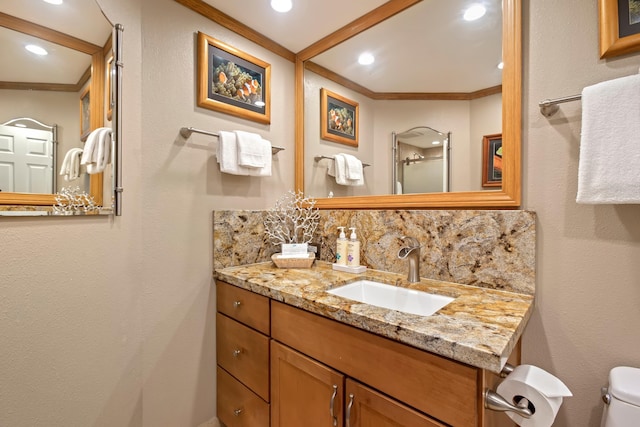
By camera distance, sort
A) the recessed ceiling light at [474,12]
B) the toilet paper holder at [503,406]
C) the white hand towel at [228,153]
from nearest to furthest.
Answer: the toilet paper holder at [503,406], the recessed ceiling light at [474,12], the white hand towel at [228,153]

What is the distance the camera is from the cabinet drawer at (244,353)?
118 cm

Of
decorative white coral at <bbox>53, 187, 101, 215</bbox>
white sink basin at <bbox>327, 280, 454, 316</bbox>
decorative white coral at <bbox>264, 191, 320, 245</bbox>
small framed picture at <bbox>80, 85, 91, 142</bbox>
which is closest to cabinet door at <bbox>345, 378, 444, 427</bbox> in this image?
white sink basin at <bbox>327, 280, 454, 316</bbox>

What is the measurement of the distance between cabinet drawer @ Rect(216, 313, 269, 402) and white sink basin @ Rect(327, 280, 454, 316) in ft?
1.27

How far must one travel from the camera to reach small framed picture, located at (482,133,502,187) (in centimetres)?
110

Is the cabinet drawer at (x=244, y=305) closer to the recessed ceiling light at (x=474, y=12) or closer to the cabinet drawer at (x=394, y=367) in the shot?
the cabinet drawer at (x=394, y=367)

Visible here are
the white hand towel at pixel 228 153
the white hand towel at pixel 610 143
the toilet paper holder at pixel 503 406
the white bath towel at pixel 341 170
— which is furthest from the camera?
the white bath towel at pixel 341 170

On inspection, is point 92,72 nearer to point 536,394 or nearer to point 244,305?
point 244,305

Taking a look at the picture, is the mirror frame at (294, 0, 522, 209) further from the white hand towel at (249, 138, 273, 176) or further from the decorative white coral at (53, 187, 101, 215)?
the decorative white coral at (53, 187, 101, 215)

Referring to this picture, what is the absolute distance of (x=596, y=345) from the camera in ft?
2.96

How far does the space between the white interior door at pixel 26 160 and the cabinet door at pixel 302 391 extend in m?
1.00

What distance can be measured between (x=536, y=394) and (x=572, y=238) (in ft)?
1.78

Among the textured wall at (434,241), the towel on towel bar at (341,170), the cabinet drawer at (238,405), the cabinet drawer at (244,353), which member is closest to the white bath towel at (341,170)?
the towel on towel bar at (341,170)

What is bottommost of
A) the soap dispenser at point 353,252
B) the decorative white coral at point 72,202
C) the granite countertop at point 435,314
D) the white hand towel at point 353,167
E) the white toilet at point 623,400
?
the white toilet at point 623,400

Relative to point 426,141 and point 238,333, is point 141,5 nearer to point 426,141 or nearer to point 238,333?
point 426,141
